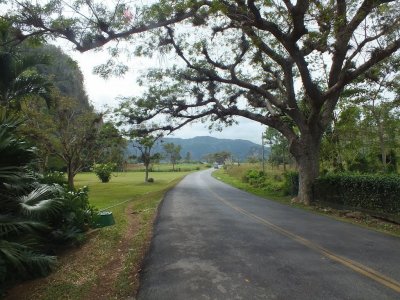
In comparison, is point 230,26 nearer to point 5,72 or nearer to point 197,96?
point 197,96

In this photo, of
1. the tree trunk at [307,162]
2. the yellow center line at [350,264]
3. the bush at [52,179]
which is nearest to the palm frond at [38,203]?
the bush at [52,179]

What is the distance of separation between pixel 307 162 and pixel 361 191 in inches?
173

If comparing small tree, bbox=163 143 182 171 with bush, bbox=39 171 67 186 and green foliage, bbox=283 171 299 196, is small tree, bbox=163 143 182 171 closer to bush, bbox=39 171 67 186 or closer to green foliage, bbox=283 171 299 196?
green foliage, bbox=283 171 299 196

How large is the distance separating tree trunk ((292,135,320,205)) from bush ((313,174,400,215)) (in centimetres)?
39

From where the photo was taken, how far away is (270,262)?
6.89 metres

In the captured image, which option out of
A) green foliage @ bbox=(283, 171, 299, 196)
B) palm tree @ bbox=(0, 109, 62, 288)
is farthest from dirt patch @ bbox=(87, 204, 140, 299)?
green foliage @ bbox=(283, 171, 299, 196)

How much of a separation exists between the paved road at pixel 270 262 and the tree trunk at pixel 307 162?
757 cm

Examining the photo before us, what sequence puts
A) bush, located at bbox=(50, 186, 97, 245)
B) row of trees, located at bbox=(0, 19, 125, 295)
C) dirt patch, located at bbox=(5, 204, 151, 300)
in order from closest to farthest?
dirt patch, located at bbox=(5, 204, 151, 300) → row of trees, located at bbox=(0, 19, 125, 295) → bush, located at bbox=(50, 186, 97, 245)

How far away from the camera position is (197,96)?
77.4 ft

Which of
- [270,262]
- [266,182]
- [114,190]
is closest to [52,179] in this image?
[270,262]

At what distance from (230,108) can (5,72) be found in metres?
12.9

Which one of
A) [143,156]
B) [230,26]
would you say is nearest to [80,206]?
[230,26]

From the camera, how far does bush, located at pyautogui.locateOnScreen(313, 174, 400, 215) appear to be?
1305cm

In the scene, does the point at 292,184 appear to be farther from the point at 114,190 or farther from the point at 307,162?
the point at 114,190
